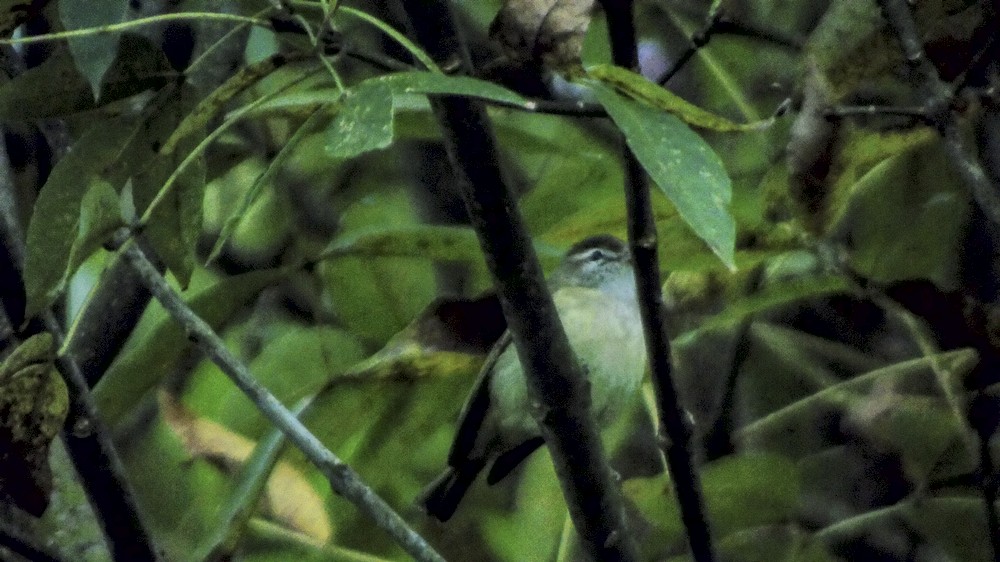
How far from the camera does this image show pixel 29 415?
0.43 meters

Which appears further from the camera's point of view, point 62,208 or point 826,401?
point 826,401

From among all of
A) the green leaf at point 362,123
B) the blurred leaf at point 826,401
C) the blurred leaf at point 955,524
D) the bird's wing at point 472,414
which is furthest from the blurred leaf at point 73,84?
the blurred leaf at point 955,524

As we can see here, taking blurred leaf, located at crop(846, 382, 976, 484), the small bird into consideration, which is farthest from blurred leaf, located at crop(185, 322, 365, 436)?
blurred leaf, located at crop(846, 382, 976, 484)

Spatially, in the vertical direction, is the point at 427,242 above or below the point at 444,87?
below

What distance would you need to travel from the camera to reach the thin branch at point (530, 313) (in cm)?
43

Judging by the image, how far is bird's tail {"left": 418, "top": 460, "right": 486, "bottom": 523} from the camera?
2.81 feet

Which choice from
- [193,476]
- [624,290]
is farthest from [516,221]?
[624,290]

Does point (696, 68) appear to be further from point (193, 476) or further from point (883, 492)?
point (193, 476)

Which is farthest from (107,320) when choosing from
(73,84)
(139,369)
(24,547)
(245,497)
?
(73,84)

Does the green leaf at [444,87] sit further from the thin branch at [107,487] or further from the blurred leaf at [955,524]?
the blurred leaf at [955,524]

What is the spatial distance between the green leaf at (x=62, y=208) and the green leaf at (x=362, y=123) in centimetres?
12

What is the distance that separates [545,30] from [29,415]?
217 mm

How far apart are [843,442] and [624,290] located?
0.24 meters

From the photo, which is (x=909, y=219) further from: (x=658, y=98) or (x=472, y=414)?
(x=658, y=98)
